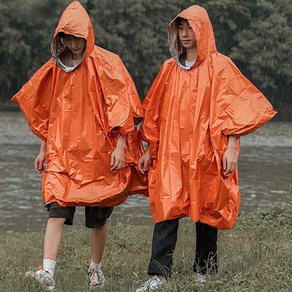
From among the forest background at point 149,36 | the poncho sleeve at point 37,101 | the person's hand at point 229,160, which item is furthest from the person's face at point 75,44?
the forest background at point 149,36

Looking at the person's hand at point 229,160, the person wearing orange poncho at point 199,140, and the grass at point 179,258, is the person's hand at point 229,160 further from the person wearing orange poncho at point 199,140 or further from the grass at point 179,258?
the grass at point 179,258

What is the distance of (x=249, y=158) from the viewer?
816 inches

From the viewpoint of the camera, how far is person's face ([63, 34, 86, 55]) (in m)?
5.36

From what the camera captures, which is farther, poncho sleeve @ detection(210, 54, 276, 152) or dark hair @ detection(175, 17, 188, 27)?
dark hair @ detection(175, 17, 188, 27)

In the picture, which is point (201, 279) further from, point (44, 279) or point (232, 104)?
point (232, 104)

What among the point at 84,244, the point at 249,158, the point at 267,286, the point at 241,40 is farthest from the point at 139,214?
the point at 241,40

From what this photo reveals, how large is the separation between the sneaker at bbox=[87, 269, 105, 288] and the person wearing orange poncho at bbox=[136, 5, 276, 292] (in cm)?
40

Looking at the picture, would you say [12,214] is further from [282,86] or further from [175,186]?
[282,86]

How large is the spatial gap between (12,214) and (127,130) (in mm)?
6214

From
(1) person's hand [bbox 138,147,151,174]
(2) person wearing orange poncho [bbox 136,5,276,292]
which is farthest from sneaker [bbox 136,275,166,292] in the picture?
(1) person's hand [bbox 138,147,151,174]

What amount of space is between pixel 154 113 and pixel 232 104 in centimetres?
57

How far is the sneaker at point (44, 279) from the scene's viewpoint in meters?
4.83

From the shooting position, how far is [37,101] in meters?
5.56

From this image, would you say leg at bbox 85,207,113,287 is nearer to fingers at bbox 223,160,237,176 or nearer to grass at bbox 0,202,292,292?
grass at bbox 0,202,292,292
